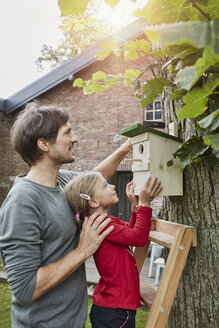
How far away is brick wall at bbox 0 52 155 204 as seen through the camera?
816 centimetres

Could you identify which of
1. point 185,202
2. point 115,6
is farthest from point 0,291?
point 115,6

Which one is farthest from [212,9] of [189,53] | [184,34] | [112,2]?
[184,34]

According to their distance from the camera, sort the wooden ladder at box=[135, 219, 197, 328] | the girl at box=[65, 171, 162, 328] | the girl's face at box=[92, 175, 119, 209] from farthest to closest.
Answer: the girl's face at box=[92, 175, 119, 209], the girl at box=[65, 171, 162, 328], the wooden ladder at box=[135, 219, 197, 328]

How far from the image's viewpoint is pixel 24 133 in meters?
1.68

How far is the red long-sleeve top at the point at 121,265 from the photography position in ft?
5.37

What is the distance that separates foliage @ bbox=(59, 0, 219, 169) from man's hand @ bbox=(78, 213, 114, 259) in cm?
56

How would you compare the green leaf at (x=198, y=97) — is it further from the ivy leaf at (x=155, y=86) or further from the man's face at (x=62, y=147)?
the man's face at (x=62, y=147)

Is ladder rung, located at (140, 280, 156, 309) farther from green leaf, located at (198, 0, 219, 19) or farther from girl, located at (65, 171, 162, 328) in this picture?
green leaf, located at (198, 0, 219, 19)

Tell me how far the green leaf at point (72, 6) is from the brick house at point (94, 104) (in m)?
7.04

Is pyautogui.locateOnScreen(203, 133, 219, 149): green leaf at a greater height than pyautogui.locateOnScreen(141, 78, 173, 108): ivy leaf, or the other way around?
pyautogui.locateOnScreen(141, 78, 173, 108): ivy leaf

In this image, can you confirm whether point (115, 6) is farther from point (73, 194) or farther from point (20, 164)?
point (20, 164)

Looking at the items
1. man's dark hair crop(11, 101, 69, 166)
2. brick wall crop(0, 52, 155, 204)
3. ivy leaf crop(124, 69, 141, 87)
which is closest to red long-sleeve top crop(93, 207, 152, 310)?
man's dark hair crop(11, 101, 69, 166)

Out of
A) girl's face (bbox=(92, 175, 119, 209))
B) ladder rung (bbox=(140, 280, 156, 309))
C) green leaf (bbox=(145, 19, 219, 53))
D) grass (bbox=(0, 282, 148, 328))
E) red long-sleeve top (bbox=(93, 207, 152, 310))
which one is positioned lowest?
grass (bbox=(0, 282, 148, 328))

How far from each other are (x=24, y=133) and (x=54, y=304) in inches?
35.5
